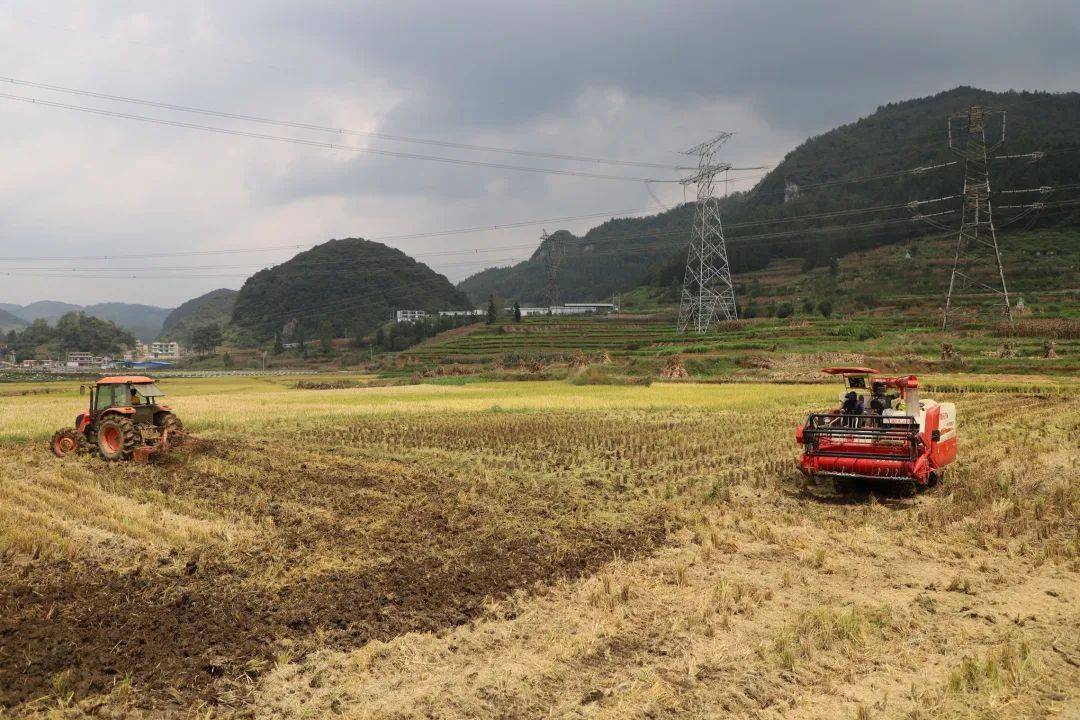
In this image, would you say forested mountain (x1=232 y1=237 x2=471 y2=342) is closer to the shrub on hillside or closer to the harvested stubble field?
the shrub on hillside

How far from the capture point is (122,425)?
51.8 ft

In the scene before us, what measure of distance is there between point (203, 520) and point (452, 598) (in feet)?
17.8

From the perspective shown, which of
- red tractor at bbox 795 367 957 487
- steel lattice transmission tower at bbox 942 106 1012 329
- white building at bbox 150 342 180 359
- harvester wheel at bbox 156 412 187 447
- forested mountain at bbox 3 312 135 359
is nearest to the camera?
red tractor at bbox 795 367 957 487

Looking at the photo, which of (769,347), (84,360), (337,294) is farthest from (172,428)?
(337,294)

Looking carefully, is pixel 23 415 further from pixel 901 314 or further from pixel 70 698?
pixel 901 314

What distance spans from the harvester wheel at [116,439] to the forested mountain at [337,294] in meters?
121

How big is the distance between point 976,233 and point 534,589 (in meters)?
56.8

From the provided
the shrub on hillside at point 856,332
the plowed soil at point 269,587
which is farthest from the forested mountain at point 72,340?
the plowed soil at point 269,587

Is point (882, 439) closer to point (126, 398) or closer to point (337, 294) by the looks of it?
point (126, 398)

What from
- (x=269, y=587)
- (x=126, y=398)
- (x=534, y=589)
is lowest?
(x=534, y=589)

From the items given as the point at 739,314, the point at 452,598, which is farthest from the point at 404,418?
the point at 739,314

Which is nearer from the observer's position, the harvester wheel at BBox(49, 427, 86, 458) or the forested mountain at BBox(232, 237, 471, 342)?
the harvester wheel at BBox(49, 427, 86, 458)

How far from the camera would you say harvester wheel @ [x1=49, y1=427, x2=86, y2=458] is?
659 inches

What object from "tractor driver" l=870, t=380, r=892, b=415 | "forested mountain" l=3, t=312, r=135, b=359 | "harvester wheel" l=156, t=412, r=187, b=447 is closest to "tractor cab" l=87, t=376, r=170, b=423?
"harvester wheel" l=156, t=412, r=187, b=447
